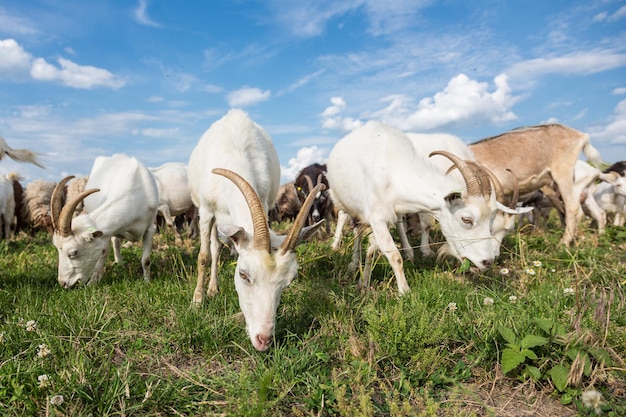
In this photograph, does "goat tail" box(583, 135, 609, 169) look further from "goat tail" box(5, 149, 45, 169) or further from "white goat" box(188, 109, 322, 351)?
"goat tail" box(5, 149, 45, 169)

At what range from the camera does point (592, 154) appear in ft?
29.1

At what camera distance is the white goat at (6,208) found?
10.7m

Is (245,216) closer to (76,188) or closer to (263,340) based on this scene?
(263,340)

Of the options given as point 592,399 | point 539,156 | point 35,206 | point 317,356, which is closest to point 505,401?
point 592,399

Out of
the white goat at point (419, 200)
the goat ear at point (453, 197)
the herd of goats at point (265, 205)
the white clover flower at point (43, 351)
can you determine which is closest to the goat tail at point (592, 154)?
the herd of goats at point (265, 205)

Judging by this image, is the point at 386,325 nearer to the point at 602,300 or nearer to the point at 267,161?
the point at 602,300

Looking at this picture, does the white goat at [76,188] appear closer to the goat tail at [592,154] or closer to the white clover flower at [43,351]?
the white clover flower at [43,351]

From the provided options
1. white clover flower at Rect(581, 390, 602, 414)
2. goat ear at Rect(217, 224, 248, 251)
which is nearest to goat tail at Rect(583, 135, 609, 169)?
white clover flower at Rect(581, 390, 602, 414)

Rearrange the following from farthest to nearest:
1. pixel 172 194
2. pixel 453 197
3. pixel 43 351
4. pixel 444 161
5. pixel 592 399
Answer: pixel 172 194 → pixel 444 161 → pixel 453 197 → pixel 43 351 → pixel 592 399

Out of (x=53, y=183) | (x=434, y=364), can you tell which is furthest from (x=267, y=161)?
(x=53, y=183)

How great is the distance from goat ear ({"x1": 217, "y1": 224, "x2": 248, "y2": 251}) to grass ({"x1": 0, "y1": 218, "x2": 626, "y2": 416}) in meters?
0.67

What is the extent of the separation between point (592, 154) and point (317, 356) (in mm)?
8211

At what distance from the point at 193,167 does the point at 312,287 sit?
2034 mm

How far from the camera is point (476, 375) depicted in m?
2.94
